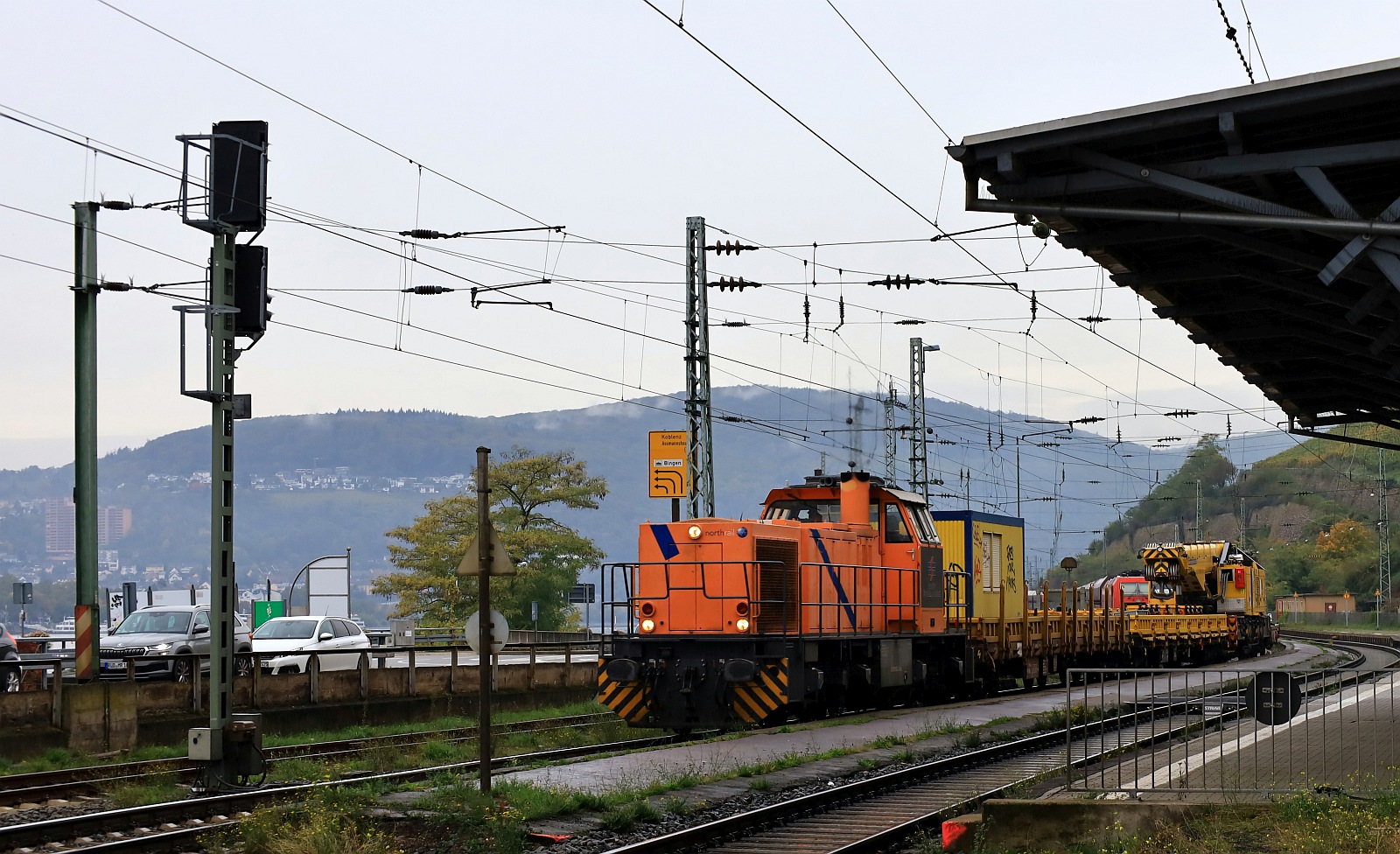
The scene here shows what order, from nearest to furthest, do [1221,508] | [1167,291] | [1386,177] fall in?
[1386,177]
[1167,291]
[1221,508]

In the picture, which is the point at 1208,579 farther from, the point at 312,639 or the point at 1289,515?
the point at 1289,515

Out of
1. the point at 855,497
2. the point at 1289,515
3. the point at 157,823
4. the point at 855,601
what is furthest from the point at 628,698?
the point at 1289,515

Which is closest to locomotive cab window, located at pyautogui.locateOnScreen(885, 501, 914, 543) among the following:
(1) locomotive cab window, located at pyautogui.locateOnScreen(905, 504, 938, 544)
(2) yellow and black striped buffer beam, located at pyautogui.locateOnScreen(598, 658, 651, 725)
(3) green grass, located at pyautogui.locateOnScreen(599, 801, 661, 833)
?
(1) locomotive cab window, located at pyautogui.locateOnScreen(905, 504, 938, 544)

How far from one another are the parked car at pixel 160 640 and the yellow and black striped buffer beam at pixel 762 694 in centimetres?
1046

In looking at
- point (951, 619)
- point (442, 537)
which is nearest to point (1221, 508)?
point (442, 537)

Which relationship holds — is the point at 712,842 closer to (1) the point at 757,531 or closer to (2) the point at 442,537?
(1) the point at 757,531

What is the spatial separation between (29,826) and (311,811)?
98.2 inches

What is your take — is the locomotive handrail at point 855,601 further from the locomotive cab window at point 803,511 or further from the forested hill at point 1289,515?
the forested hill at point 1289,515

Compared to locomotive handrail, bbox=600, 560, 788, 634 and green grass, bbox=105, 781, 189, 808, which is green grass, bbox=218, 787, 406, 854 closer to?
green grass, bbox=105, 781, 189, 808

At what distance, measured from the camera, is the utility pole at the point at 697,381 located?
78.4ft

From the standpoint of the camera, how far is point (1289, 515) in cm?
13800

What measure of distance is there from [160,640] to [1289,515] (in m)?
132

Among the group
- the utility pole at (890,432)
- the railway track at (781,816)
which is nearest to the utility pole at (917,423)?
the utility pole at (890,432)

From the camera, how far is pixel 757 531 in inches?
761
